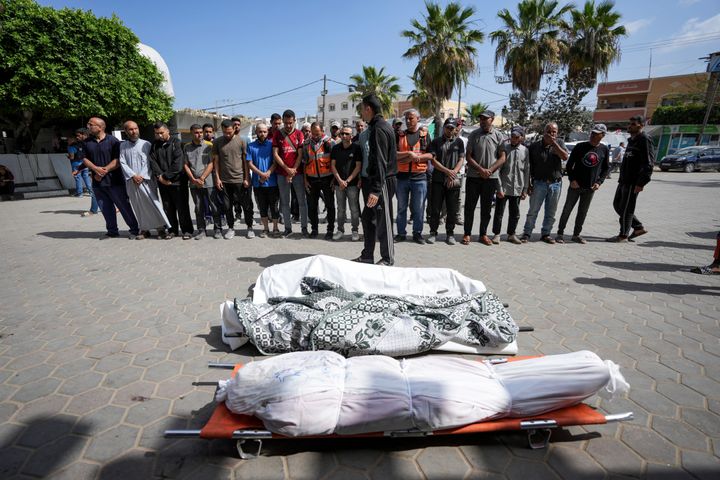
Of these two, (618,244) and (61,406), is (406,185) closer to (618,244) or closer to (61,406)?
(618,244)

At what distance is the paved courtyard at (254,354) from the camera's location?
2.12 meters

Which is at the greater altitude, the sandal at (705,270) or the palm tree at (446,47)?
the palm tree at (446,47)

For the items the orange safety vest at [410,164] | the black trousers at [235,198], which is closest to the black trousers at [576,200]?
the orange safety vest at [410,164]

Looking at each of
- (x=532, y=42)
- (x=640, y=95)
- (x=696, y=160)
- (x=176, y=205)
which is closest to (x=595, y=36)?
(x=532, y=42)

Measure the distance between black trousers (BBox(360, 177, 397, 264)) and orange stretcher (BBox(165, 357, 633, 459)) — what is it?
9.74 ft

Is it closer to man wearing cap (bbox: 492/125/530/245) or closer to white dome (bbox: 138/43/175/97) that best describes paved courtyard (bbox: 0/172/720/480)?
man wearing cap (bbox: 492/125/530/245)

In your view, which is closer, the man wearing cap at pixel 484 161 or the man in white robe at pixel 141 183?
the man wearing cap at pixel 484 161

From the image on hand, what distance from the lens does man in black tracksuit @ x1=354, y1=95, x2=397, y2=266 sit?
15.4 feet

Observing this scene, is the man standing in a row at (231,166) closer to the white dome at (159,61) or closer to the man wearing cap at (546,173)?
the man wearing cap at (546,173)

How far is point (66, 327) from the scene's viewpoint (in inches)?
145

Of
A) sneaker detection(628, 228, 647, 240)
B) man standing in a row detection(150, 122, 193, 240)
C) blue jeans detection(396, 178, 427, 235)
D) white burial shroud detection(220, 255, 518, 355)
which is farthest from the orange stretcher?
sneaker detection(628, 228, 647, 240)

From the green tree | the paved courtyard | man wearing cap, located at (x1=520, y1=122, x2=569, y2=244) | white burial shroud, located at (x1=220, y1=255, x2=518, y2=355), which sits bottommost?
the paved courtyard

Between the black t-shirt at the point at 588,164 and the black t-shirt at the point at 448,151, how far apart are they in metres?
2.04

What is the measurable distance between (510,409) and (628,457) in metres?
0.70
